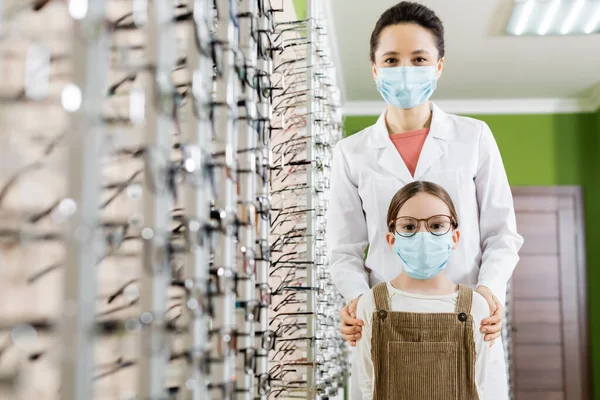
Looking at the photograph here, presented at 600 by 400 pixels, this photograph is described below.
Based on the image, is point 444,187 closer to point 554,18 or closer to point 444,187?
point 444,187

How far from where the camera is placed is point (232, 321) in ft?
3.06

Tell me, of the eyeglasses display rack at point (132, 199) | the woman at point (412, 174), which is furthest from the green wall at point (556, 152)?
the eyeglasses display rack at point (132, 199)

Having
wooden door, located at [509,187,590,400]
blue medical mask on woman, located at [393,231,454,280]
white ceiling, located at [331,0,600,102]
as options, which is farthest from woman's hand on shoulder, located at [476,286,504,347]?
wooden door, located at [509,187,590,400]

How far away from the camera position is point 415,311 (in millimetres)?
1512

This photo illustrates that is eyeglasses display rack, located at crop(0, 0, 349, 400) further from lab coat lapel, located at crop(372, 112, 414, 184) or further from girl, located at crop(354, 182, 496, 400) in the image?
lab coat lapel, located at crop(372, 112, 414, 184)

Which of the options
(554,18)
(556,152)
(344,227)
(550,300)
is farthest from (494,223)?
(556,152)

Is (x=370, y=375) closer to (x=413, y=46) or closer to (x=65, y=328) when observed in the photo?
(x=413, y=46)

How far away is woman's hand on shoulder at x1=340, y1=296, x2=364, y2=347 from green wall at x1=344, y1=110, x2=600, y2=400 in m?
4.43

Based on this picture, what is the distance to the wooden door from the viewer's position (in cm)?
545

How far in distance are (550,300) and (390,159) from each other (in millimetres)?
4339

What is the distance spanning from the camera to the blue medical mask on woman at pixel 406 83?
65.9 inches

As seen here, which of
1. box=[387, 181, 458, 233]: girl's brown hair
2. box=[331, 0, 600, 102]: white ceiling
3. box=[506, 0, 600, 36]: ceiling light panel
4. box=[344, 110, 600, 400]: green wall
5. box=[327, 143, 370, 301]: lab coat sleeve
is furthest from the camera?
box=[344, 110, 600, 400]: green wall

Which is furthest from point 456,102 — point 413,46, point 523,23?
point 413,46

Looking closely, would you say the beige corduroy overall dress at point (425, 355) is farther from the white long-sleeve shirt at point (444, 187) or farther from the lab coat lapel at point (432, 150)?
the lab coat lapel at point (432, 150)
